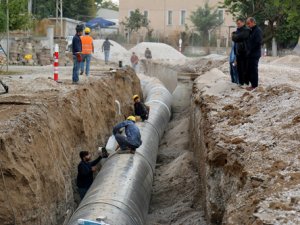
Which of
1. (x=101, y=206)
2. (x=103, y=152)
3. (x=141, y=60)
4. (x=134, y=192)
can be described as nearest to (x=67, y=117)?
(x=103, y=152)

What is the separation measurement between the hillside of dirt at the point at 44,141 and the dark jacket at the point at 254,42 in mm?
3852

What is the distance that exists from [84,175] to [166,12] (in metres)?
44.3

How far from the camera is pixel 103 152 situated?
481 inches

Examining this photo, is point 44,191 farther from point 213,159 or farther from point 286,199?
point 286,199

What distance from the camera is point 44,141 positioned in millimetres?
9750

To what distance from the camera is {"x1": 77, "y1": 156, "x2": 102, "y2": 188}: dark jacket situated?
1129 cm

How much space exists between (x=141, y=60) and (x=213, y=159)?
106ft

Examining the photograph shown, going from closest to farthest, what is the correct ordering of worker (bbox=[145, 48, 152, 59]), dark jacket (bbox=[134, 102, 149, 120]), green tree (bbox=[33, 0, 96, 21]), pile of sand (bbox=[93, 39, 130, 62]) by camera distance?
1. dark jacket (bbox=[134, 102, 149, 120])
2. worker (bbox=[145, 48, 152, 59])
3. pile of sand (bbox=[93, 39, 130, 62])
4. green tree (bbox=[33, 0, 96, 21])

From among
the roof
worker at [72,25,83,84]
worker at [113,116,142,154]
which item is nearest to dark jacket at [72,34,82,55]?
worker at [72,25,83,84]

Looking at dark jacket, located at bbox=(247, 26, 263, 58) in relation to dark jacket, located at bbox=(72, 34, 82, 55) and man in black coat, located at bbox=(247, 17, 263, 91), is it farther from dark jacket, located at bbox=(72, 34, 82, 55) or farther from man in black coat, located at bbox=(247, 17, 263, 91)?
dark jacket, located at bbox=(72, 34, 82, 55)

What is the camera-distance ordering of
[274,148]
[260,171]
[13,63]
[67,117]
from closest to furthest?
[260,171]
[274,148]
[67,117]
[13,63]

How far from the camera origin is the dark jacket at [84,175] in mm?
11289

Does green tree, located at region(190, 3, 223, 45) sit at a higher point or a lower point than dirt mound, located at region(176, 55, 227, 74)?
higher

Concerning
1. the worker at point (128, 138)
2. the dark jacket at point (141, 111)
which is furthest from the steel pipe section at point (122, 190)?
the dark jacket at point (141, 111)
